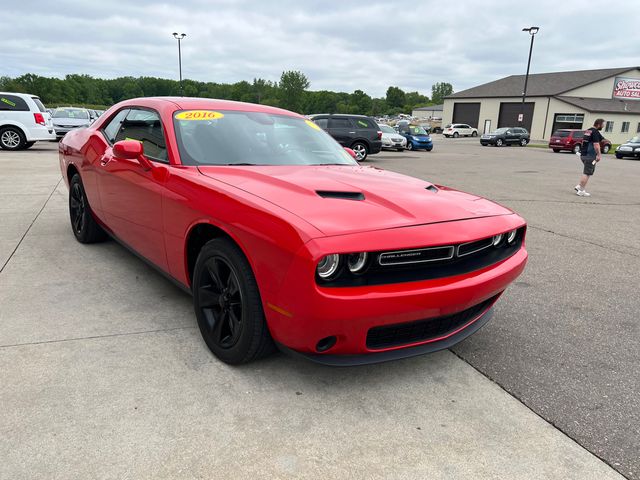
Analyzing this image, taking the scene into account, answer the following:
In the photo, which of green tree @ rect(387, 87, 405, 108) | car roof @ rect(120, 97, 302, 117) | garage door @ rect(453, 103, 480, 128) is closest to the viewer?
car roof @ rect(120, 97, 302, 117)

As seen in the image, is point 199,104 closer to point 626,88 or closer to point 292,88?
point 626,88

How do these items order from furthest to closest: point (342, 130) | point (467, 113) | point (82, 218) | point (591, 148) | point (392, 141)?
point (467, 113) → point (392, 141) → point (342, 130) → point (591, 148) → point (82, 218)

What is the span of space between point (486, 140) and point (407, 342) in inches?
1441

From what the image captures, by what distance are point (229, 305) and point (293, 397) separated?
609 millimetres

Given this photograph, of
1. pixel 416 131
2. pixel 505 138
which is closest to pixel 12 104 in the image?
pixel 416 131

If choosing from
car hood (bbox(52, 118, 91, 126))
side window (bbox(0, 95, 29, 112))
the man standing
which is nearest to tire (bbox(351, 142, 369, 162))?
the man standing

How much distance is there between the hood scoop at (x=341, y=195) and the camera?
2.59 metres

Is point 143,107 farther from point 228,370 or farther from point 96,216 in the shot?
point 228,370

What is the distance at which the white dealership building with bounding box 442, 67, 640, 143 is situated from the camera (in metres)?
48.2

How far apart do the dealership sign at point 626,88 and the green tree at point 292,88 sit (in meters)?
65.9

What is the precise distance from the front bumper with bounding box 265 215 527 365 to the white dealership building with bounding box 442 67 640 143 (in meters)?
Result: 48.9

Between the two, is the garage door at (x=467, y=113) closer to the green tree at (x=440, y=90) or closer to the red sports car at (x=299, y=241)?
the red sports car at (x=299, y=241)

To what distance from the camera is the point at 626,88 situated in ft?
174

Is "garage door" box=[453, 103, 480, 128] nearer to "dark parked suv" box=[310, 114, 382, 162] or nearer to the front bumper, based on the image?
"dark parked suv" box=[310, 114, 382, 162]
